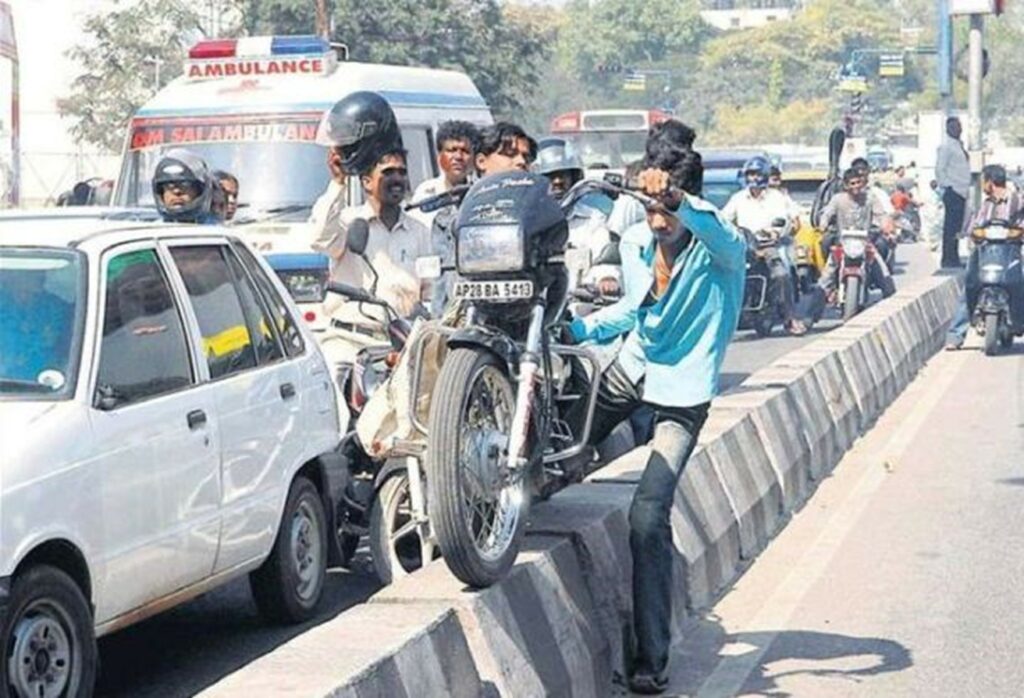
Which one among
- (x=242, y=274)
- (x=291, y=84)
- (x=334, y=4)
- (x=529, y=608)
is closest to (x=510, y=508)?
(x=529, y=608)

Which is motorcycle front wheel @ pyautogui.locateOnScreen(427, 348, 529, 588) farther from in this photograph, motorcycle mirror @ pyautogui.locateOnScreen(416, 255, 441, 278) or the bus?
the bus

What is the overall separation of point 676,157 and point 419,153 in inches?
390

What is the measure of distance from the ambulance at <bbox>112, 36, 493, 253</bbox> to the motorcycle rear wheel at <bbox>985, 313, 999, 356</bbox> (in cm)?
566

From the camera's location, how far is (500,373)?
6801 mm

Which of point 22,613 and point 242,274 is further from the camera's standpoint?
point 242,274

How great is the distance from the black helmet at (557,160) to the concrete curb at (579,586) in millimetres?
1397

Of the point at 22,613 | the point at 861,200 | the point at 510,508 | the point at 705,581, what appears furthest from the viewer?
the point at 861,200

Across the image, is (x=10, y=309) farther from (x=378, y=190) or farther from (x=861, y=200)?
(x=861, y=200)

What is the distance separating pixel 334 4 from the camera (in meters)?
50.2

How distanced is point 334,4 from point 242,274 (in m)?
42.7

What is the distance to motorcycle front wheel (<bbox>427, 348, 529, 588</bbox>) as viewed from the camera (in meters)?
6.18

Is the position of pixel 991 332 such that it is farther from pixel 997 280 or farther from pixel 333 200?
pixel 333 200

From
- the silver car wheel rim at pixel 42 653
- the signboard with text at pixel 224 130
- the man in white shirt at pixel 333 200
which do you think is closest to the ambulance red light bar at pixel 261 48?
the signboard with text at pixel 224 130

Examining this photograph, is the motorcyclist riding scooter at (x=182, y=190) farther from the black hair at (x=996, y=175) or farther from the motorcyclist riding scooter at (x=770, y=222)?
the motorcyclist riding scooter at (x=770, y=222)
